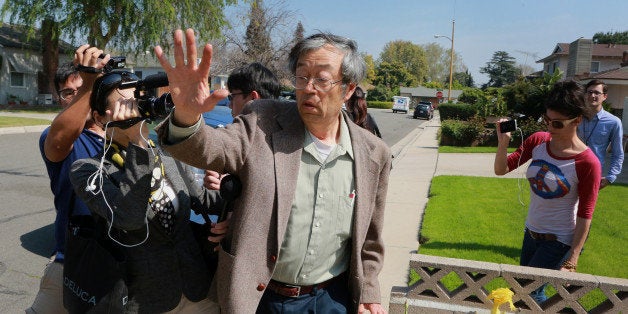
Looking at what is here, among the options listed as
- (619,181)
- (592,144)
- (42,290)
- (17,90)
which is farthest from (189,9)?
(42,290)

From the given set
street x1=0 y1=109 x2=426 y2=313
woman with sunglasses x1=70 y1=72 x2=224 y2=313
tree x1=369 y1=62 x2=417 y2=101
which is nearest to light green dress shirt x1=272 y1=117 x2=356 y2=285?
woman with sunglasses x1=70 y1=72 x2=224 y2=313

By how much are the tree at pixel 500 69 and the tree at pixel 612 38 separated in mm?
14677

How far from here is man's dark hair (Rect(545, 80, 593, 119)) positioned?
3.04 meters

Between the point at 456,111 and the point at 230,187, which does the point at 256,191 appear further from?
the point at 456,111

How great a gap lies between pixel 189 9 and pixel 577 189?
2462 cm

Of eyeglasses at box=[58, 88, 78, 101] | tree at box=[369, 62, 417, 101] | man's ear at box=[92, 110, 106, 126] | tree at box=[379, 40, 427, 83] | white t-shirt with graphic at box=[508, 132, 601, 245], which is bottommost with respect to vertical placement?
white t-shirt with graphic at box=[508, 132, 601, 245]

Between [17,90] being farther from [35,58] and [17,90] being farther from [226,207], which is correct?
[226,207]

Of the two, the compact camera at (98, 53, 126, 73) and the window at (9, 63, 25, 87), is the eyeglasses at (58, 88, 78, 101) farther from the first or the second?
the window at (9, 63, 25, 87)

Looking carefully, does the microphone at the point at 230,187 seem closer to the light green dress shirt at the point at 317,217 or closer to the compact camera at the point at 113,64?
the light green dress shirt at the point at 317,217

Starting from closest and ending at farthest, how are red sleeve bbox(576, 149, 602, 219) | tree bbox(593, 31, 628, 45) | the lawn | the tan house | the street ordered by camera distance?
red sleeve bbox(576, 149, 602, 219) < the street < the lawn < the tan house < tree bbox(593, 31, 628, 45)

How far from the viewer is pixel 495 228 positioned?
21.9ft

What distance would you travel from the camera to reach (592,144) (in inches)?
205

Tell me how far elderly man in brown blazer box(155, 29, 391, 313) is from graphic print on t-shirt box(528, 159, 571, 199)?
4.90 feet

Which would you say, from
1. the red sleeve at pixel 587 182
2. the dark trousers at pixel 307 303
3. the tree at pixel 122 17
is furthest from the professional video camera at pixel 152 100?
the tree at pixel 122 17
